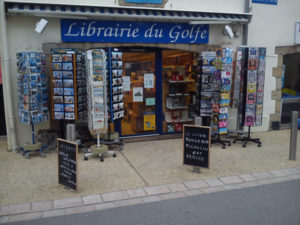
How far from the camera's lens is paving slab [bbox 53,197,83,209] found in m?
4.53

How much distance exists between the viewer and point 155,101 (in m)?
8.50

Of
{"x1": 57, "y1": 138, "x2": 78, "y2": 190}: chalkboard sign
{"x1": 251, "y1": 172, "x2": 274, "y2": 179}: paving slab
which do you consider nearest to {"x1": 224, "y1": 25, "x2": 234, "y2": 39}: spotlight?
{"x1": 251, "y1": 172, "x2": 274, "y2": 179}: paving slab

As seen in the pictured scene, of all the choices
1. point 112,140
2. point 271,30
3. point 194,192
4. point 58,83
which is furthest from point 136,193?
point 271,30

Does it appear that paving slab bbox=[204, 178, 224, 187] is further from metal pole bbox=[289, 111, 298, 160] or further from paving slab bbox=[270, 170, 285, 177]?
metal pole bbox=[289, 111, 298, 160]

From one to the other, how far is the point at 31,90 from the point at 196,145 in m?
3.71

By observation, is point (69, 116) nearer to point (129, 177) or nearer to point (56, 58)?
point (56, 58)

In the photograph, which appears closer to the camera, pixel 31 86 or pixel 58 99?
pixel 31 86

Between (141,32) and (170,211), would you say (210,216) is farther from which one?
(141,32)

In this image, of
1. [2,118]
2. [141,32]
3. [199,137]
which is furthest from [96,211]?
[2,118]

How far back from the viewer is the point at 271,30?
9.11 meters

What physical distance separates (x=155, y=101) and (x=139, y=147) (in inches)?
58.3

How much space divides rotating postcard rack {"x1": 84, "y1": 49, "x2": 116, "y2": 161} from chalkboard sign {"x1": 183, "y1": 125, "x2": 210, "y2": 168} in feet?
6.30

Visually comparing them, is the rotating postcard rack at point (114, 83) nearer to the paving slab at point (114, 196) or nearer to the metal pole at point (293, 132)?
the paving slab at point (114, 196)

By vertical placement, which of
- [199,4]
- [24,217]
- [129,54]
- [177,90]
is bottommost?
[24,217]
